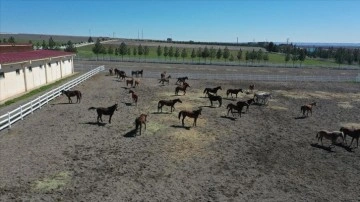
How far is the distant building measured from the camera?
988 inches

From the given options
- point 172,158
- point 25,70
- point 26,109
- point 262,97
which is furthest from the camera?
point 25,70

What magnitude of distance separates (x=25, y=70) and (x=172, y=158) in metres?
20.3

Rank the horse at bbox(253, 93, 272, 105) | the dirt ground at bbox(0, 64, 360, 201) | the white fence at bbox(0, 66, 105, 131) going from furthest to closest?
1. the horse at bbox(253, 93, 272, 105)
2. the white fence at bbox(0, 66, 105, 131)
3. the dirt ground at bbox(0, 64, 360, 201)

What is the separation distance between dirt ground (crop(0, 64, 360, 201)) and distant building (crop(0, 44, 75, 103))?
16.2 feet

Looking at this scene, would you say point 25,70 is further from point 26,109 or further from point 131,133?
point 131,133

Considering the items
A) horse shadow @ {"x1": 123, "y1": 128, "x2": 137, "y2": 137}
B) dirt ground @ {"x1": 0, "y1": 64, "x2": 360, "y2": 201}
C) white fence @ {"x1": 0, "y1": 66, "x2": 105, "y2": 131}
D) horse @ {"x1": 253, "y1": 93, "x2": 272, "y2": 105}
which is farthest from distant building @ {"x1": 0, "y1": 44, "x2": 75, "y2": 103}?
horse @ {"x1": 253, "y1": 93, "x2": 272, "y2": 105}

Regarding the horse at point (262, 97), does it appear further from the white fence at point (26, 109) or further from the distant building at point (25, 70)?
the distant building at point (25, 70)

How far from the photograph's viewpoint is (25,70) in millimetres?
28859

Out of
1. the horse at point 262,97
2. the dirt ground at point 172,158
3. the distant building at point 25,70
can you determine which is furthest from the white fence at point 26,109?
the horse at point 262,97

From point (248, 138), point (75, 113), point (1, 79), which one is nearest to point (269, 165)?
point (248, 138)

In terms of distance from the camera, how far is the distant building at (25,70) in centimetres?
2509

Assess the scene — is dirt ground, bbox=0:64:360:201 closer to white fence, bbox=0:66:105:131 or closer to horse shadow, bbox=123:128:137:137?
horse shadow, bbox=123:128:137:137

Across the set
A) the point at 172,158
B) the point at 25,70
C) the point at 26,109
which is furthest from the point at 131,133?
the point at 25,70

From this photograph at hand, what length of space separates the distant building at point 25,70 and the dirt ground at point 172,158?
4924 millimetres
